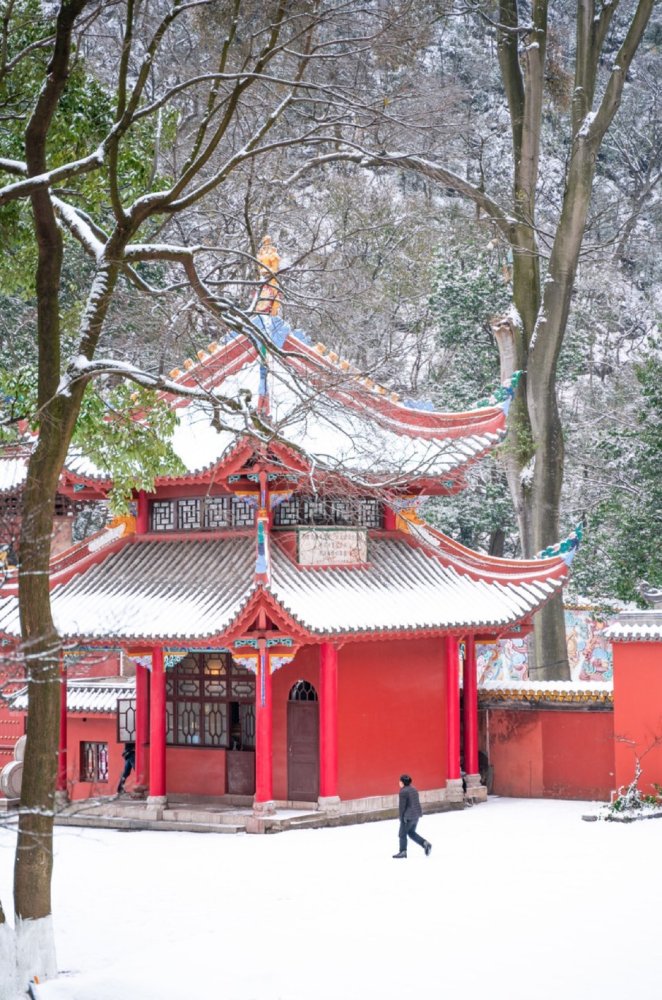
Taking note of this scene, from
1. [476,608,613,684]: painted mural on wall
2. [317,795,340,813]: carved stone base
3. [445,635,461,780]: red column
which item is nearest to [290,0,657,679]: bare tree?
[445,635,461,780]: red column

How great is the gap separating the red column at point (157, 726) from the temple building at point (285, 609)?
1.0 inches

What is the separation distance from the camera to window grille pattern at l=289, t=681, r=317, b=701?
18.0 m

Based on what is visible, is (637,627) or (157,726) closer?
(157,726)

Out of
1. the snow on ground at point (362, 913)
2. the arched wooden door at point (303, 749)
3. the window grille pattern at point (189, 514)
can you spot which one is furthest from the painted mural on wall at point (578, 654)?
the snow on ground at point (362, 913)

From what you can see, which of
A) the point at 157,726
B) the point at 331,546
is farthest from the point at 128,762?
the point at 331,546

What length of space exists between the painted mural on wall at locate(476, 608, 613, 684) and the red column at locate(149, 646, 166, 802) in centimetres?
1614

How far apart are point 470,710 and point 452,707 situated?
71 cm

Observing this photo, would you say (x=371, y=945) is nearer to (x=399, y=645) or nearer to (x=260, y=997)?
(x=260, y=997)

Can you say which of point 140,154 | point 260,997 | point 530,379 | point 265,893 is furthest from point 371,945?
point 530,379

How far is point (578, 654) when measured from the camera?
3362 cm

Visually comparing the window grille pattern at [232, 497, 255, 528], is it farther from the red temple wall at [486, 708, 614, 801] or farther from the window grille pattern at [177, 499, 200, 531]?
the red temple wall at [486, 708, 614, 801]

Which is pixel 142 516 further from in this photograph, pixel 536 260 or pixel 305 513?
pixel 536 260

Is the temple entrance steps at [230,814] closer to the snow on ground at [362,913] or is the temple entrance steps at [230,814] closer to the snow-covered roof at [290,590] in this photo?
the snow on ground at [362,913]

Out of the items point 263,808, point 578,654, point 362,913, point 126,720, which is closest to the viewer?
point 362,913
